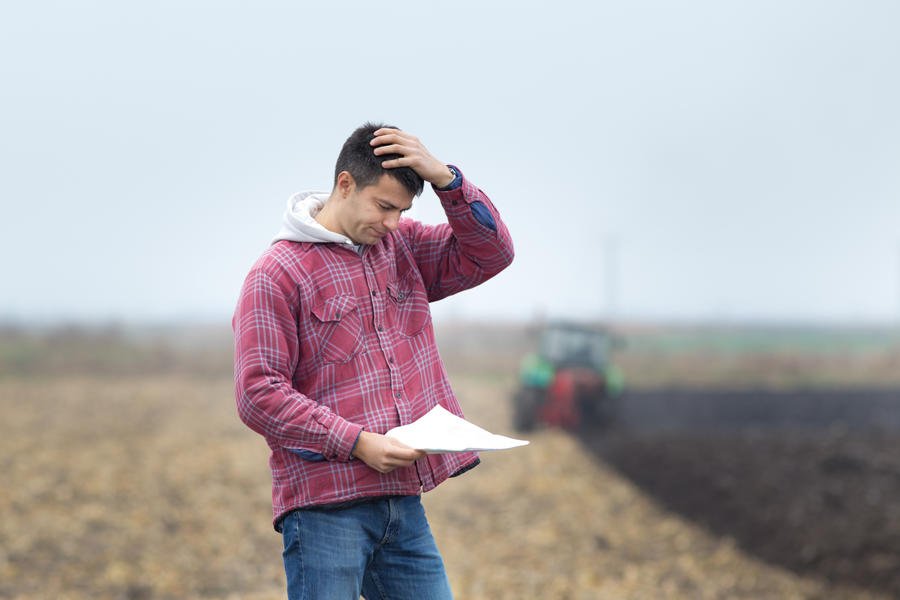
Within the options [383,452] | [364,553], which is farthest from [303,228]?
Answer: [364,553]

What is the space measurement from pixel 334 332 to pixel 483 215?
43cm

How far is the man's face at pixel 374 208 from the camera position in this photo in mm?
2184

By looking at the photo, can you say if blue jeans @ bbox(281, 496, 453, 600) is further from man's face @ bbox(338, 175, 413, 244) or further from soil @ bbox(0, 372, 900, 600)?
soil @ bbox(0, 372, 900, 600)

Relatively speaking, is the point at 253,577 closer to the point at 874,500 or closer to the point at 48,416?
the point at 874,500

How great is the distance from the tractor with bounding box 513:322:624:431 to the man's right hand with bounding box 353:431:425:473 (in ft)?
30.8

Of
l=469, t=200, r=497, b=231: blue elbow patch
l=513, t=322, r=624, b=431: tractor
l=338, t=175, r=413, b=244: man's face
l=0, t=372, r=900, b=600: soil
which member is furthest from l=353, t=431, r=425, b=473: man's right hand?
l=513, t=322, r=624, b=431: tractor

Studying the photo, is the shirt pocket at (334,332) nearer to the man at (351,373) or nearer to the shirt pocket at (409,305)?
the man at (351,373)

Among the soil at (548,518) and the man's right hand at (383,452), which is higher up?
the man's right hand at (383,452)

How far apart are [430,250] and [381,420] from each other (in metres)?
0.47

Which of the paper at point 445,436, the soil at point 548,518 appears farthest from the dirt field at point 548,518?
the paper at point 445,436

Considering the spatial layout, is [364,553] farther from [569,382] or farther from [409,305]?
[569,382]

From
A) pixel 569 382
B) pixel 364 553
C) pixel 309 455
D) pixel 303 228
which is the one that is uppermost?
pixel 303 228

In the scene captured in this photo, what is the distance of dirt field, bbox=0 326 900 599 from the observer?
5.56 metres

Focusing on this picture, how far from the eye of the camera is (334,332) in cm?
223
